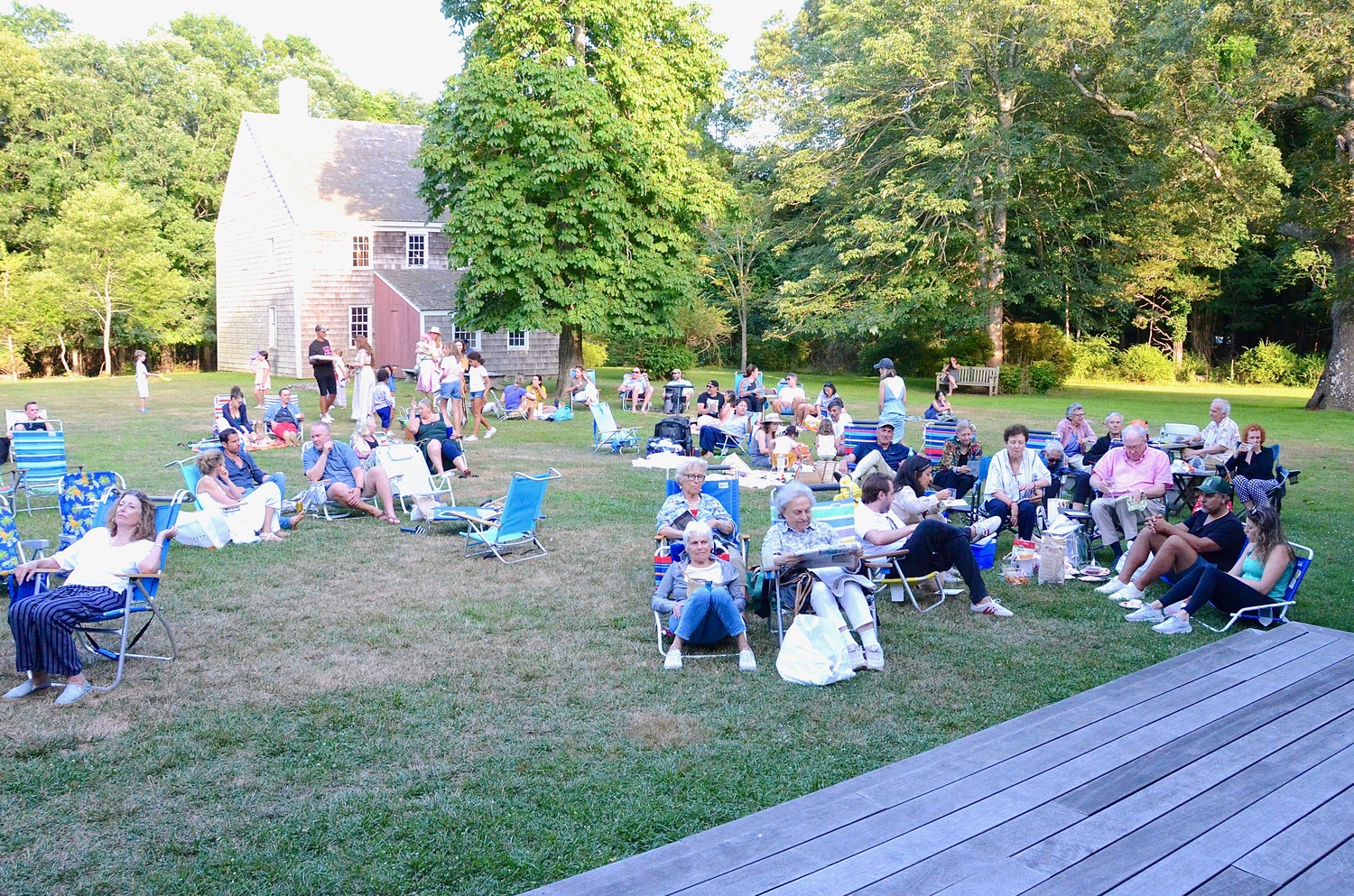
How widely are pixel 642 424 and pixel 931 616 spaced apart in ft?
40.5

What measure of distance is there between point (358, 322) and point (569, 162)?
12548 mm

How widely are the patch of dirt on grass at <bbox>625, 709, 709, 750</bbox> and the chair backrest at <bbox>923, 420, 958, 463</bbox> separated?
8092mm

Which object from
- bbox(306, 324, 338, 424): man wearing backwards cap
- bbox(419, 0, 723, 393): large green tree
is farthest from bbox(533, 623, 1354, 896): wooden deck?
bbox(419, 0, 723, 393): large green tree

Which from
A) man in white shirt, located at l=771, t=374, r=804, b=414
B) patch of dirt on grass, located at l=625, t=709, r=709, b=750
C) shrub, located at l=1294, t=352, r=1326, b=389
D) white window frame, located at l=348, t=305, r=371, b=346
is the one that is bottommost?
patch of dirt on grass, located at l=625, t=709, r=709, b=750

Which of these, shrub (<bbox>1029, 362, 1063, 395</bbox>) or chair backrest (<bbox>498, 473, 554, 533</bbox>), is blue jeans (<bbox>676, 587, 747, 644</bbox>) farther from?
shrub (<bbox>1029, 362, 1063, 395</bbox>)

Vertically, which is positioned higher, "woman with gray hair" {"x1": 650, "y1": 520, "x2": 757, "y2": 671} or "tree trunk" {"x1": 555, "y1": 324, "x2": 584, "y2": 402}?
"tree trunk" {"x1": 555, "y1": 324, "x2": 584, "y2": 402}

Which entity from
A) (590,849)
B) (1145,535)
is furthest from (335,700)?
(1145,535)

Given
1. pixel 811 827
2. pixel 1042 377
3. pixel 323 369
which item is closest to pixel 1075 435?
pixel 811 827

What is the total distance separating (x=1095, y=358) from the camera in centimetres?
3819

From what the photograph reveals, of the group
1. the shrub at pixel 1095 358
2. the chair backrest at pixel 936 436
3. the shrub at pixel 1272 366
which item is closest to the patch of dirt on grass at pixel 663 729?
the chair backrest at pixel 936 436

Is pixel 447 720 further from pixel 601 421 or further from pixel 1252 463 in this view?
pixel 601 421

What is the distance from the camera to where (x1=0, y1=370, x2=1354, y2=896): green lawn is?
3.87 metres

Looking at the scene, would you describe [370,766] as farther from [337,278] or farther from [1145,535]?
[337,278]

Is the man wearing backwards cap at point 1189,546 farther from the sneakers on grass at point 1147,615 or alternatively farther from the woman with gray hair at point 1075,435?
the woman with gray hair at point 1075,435
